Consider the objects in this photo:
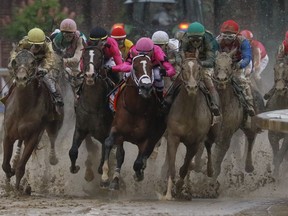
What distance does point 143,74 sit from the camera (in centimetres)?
1609

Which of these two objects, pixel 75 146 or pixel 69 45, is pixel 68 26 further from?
pixel 75 146

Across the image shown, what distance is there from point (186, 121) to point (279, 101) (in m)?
3.66

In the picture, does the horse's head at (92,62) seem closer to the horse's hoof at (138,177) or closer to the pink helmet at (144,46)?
the pink helmet at (144,46)

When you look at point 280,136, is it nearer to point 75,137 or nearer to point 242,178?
point 242,178

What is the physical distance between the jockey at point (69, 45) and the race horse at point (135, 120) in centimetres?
268

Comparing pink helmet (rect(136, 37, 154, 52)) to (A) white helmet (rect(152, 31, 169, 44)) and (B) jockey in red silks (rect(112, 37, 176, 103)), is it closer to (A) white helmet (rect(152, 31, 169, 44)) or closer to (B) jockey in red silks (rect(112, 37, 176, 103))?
(B) jockey in red silks (rect(112, 37, 176, 103))

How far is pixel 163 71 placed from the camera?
16.9 meters

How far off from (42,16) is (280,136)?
11759mm

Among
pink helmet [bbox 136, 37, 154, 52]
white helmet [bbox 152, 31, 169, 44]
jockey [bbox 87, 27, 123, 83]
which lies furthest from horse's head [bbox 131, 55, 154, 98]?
white helmet [bbox 152, 31, 169, 44]

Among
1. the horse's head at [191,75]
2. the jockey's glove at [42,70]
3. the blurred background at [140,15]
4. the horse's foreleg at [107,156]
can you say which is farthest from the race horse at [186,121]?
the blurred background at [140,15]

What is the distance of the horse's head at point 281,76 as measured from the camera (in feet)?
63.0

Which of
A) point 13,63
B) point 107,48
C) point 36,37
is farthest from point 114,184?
point 36,37

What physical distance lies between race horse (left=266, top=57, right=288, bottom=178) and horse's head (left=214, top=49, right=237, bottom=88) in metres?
1.57

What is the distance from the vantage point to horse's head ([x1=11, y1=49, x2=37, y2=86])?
636 inches
